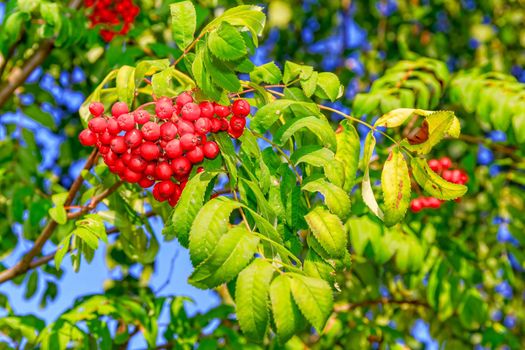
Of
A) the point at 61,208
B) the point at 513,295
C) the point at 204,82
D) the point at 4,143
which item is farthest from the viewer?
the point at 513,295

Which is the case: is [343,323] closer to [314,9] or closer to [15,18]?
[15,18]

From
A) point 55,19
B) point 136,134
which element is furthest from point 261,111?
point 55,19

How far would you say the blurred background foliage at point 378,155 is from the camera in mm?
2850

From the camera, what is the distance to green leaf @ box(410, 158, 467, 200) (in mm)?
1705

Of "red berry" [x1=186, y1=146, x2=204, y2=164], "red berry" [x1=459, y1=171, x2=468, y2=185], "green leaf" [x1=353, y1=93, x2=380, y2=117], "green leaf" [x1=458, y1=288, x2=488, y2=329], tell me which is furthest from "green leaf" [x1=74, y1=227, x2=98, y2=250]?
"green leaf" [x1=458, y1=288, x2=488, y2=329]

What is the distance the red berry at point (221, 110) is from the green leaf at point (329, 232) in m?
0.35

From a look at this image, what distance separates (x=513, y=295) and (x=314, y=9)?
289 centimetres

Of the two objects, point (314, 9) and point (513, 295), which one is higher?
point (314, 9)

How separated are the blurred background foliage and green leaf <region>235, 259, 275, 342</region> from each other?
51.9 inches

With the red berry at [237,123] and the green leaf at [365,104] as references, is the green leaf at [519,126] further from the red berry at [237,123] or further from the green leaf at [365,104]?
the red berry at [237,123]

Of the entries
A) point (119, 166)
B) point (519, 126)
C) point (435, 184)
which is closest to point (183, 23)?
point (119, 166)

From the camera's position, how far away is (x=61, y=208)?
2.27 m

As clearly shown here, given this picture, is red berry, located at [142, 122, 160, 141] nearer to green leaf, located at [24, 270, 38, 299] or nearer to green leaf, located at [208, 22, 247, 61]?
green leaf, located at [208, 22, 247, 61]

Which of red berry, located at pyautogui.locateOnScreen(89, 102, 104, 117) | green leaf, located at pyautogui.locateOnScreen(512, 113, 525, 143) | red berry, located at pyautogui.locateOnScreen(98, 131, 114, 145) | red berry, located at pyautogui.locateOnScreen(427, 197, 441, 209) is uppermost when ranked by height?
red berry, located at pyautogui.locateOnScreen(89, 102, 104, 117)
